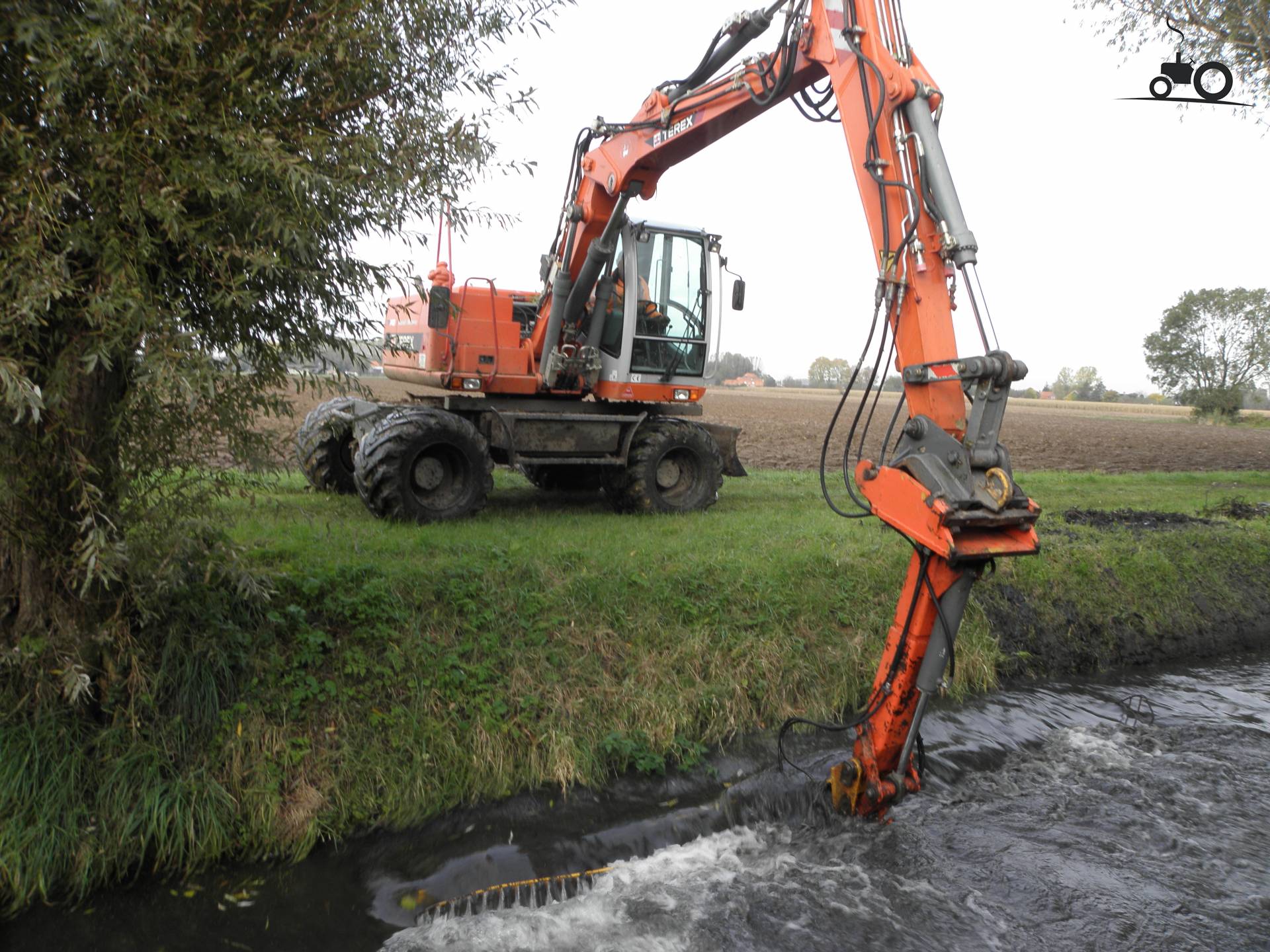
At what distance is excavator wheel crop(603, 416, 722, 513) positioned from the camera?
9602 millimetres

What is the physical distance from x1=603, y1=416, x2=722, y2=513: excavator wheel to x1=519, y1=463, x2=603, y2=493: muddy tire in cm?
90

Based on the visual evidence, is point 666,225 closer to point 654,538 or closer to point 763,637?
point 654,538

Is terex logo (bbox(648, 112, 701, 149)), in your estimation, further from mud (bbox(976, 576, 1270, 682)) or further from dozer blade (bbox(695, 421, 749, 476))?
mud (bbox(976, 576, 1270, 682))

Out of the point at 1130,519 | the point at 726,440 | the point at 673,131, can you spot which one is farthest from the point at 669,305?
the point at 1130,519

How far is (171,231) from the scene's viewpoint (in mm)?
3701

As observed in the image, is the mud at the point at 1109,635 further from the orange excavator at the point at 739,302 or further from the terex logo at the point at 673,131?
the terex logo at the point at 673,131

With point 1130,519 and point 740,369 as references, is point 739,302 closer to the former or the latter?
point 1130,519

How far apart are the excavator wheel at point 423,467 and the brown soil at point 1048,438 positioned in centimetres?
73

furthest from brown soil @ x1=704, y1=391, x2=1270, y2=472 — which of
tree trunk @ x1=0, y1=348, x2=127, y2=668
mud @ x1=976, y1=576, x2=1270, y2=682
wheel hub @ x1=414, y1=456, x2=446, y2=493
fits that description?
tree trunk @ x1=0, y1=348, x2=127, y2=668

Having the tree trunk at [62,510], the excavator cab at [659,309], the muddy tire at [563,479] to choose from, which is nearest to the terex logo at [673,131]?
the excavator cab at [659,309]

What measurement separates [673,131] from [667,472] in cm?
363

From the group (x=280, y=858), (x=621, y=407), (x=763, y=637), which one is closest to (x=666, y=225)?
(x=621, y=407)

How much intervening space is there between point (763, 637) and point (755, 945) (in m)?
2.83

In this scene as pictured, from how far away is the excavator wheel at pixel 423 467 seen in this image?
8023 mm
